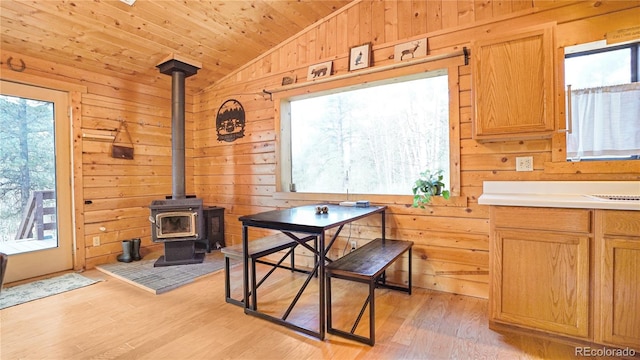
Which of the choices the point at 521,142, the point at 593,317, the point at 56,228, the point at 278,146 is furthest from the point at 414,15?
the point at 56,228

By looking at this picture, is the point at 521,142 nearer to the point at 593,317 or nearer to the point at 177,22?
the point at 593,317

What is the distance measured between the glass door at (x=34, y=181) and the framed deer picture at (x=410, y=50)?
3.55m

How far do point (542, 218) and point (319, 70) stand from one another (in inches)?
98.0

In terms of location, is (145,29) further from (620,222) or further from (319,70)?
(620,222)

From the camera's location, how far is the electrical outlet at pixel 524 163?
7.79 feet

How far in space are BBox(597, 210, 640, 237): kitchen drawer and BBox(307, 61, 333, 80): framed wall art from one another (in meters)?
2.57

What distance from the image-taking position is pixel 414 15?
9.30 feet

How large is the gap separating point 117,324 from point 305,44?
10.5ft

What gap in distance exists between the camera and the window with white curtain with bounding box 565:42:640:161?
220cm

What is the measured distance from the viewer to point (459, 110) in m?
2.63

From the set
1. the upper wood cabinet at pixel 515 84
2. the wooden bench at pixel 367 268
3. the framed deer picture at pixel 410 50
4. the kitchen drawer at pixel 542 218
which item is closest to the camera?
the kitchen drawer at pixel 542 218

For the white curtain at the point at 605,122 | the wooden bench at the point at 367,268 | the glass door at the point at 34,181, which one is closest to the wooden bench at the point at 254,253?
the wooden bench at the point at 367,268

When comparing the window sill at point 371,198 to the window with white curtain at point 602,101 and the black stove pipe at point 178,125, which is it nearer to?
the window with white curtain at point 602,101

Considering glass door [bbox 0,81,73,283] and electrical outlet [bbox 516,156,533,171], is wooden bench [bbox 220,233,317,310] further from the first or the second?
glass door [bbox 0,81,73,283]
